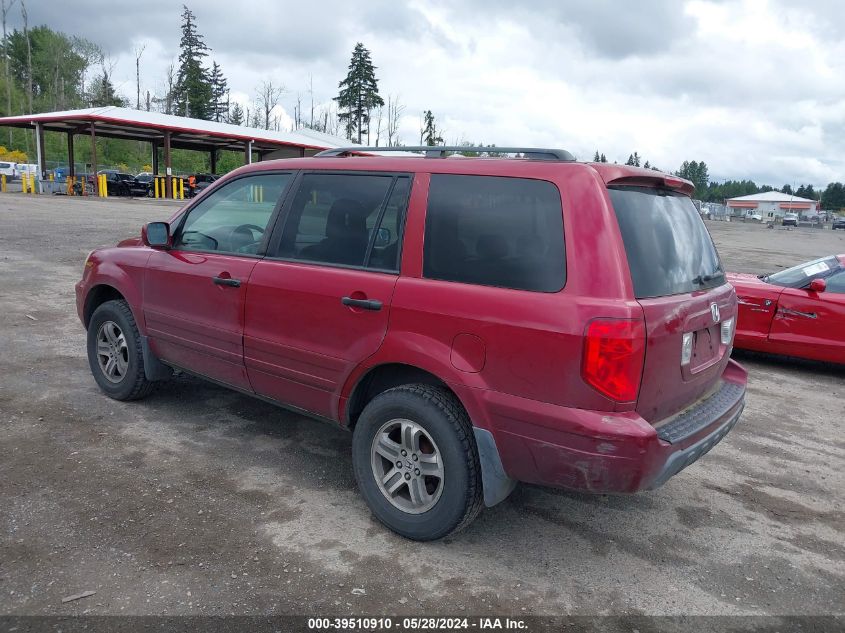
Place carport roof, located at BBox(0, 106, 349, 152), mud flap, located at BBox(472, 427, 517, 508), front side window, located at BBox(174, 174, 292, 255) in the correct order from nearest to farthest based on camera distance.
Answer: mud flap, located at BBox(472, 427, 517, 508) < front side window, located at BBox(174, 174, 292, 255) < carport roof, located at BBox(0, 106, 349, 152)

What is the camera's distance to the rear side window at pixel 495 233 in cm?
282

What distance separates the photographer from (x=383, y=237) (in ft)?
11.0

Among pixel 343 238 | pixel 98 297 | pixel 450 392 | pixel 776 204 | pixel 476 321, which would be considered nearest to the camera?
pixel 476 321

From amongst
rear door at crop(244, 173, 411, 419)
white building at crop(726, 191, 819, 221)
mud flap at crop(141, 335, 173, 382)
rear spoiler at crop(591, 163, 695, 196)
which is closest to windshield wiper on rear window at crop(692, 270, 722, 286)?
rear spoiler at crop(591, 163, 695, 196)

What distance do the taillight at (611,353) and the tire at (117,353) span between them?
3.35 m

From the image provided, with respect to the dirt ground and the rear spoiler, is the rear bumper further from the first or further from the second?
the rear spoiler

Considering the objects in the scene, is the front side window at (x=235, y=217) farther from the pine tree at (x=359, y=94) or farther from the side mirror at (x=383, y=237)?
the pine tree at (x=359, y=94)

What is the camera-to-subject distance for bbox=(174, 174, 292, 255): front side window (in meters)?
3.99

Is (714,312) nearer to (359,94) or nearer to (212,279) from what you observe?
(212,279)

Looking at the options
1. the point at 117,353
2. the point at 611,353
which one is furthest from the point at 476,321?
the point at 117,353

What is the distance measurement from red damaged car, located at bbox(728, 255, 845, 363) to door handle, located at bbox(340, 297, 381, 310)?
5178 millimetres

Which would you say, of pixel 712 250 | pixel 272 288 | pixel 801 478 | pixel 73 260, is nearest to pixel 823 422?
pixel 801 478

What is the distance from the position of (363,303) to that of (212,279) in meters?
1.29

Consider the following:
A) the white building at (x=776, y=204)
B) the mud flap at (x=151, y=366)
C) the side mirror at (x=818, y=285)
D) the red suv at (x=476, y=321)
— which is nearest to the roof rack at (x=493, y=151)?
the red suv at (x=476, y=321)
